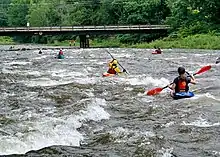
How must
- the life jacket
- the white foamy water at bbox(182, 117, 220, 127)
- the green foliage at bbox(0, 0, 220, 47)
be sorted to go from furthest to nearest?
the green foliage at bbox(0, 0, 220, 47) < the life jacket < the white foamy water at bbox(182, 117, 220, 127)

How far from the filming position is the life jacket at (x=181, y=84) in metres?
14.1

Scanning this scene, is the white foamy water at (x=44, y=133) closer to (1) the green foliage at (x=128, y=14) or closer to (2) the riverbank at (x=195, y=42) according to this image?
(2) the riverbank at (x=195, y=42)

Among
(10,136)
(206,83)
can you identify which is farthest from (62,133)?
(206,83)

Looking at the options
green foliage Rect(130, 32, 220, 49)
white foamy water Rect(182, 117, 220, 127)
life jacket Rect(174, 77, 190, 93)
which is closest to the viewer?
white foamy water Rect(182, 117, 220, 127)

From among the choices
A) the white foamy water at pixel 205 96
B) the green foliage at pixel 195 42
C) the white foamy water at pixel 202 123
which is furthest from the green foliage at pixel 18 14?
the white foamy water at pixel 202 123

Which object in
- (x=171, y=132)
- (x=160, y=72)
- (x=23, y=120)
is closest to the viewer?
(x=171, y=132)

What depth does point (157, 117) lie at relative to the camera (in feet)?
37.8

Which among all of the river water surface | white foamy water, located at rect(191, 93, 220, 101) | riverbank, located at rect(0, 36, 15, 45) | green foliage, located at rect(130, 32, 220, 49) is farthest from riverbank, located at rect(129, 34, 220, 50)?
riverbank, located at rect(0, 36, 15, 45)

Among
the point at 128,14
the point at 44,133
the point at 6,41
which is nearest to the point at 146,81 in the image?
the point at 44,133

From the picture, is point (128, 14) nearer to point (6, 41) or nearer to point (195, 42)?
point (195, 42)

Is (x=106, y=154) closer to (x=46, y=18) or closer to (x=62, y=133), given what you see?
(x=62, y=133)

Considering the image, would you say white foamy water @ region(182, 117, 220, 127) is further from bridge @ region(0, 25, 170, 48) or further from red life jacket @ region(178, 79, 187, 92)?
bridge @ region(0, 25, 170, 48)

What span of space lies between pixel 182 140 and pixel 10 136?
149 inches

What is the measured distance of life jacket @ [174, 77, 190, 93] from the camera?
14117 mm
